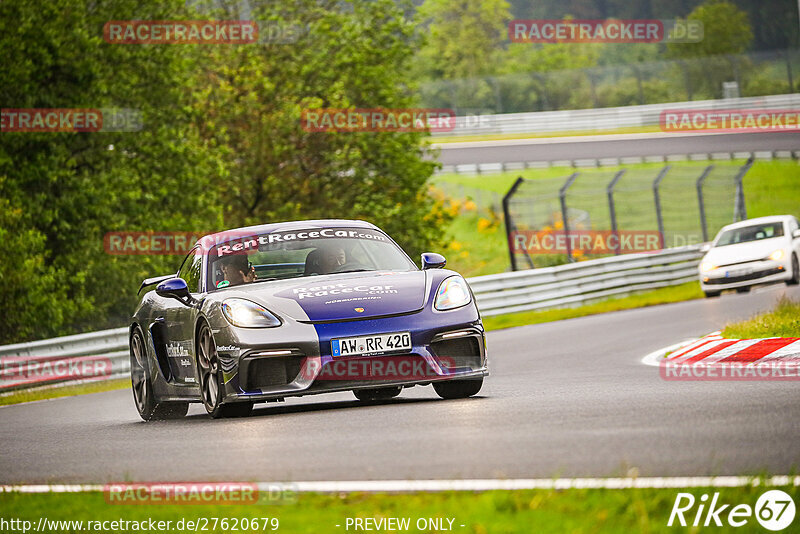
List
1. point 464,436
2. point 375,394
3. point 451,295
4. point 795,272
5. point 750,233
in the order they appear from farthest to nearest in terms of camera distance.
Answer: point 750,233
point 795,272
point 375,394
point 451,295
point 464,436

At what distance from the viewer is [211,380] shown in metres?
9.13

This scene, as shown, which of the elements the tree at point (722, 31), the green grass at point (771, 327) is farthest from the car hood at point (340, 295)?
the tree at point (722, 31)

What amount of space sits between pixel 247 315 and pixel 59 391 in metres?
8.40

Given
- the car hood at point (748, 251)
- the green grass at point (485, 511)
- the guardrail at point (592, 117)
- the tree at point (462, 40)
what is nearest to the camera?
the green grass at point (485, 511)

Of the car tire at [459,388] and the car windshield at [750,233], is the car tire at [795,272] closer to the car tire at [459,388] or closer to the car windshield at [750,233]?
the car windshield at [750,233]

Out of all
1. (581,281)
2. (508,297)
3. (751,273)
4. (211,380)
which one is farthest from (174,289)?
(581,281)

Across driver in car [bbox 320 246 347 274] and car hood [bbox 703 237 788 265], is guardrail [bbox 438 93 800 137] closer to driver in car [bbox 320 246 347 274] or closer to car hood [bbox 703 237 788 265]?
car hood [bbox 703 237 788 265]

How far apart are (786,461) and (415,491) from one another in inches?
61.6

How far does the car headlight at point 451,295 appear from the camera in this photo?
899cm

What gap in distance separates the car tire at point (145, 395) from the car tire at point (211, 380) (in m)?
1.26

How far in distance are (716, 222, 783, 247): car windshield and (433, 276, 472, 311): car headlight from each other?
13.4 meters

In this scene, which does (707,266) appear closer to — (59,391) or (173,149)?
(59,391)

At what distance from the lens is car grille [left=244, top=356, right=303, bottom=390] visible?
8570mm

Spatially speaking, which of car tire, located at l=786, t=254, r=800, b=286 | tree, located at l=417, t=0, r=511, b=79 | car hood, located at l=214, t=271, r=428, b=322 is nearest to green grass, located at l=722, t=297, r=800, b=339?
car hood, located at l=214, t=271, r=428, b=322
